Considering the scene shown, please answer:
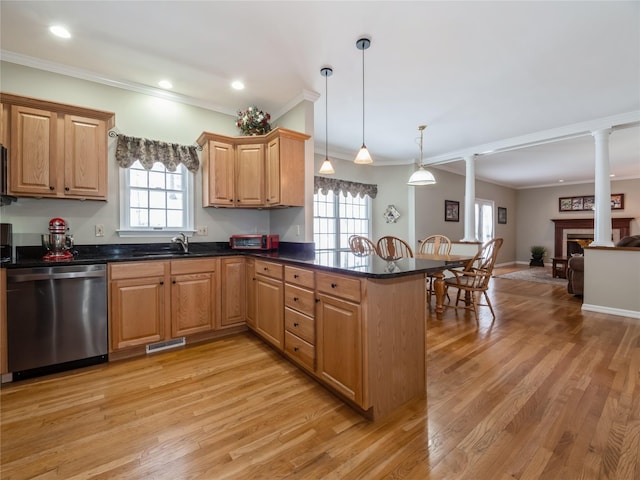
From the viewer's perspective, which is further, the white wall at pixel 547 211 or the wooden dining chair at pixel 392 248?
the white wall at pixel 547 211

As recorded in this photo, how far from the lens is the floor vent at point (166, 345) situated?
2679mm

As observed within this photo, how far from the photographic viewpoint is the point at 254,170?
3336 millimetres

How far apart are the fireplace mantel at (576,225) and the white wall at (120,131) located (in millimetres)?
9169

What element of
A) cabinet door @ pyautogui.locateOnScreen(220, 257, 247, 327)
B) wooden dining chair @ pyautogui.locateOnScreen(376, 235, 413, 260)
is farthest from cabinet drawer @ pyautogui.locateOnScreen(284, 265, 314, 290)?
wooden dining chair @ pyautogui.locateOnScreen(376, 235, 413, 260)

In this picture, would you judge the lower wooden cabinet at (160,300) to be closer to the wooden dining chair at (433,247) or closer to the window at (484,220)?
the wooden dining chair at (433,247)

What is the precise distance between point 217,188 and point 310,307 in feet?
6.31

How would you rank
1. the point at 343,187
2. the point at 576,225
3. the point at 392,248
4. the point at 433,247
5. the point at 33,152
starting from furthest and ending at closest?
the point at 576,225, the point at 343,187, the point at 433,247, the point at 392,248, the point at 33,152

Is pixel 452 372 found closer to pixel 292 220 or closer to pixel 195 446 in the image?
pixel 195 446

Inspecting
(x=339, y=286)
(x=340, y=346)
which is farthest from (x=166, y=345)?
(x=339, y=286)

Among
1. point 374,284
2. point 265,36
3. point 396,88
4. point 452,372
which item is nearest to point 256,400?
point 374,284

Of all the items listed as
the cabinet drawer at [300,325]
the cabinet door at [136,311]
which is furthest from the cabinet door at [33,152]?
the cabinet drawer at [300,325]

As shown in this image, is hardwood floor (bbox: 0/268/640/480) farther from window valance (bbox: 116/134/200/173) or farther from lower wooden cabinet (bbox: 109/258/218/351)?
window valance (bbox: 116/134/200/173)

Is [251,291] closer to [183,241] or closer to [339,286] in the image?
[183,241]

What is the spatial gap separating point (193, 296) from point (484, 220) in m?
8.40
